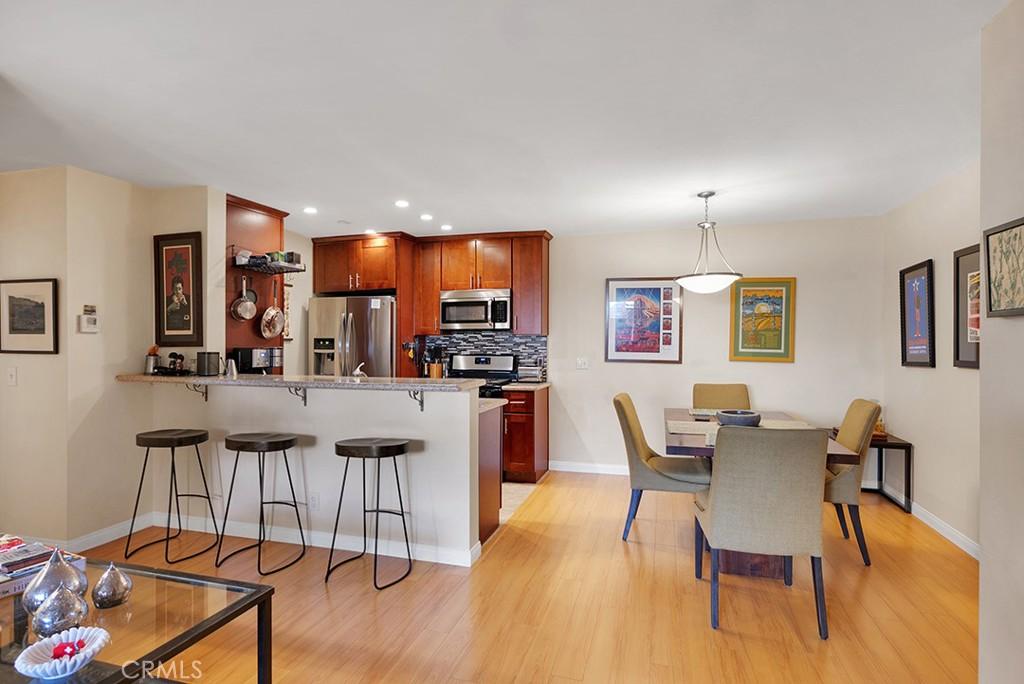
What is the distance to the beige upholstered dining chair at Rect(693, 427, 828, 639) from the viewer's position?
229 centimetres

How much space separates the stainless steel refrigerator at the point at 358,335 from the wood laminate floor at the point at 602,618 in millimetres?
2030

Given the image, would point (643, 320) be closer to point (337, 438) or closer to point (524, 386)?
point (524, 386)

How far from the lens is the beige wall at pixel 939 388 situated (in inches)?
127

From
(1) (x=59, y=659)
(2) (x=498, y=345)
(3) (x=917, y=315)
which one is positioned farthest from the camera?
(2) (x=498, y=345)

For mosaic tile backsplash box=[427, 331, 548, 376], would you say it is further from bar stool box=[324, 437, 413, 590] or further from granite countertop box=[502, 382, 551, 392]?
bar stool box=[324, 437, 413, 590]

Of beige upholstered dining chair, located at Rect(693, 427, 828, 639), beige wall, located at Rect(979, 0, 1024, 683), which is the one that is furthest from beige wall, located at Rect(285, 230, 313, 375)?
beige wall, located at Rect(979, 0, 1024, 683)

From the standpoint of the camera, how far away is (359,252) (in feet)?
17.4

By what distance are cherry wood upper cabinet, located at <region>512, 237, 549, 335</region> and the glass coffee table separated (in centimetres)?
372

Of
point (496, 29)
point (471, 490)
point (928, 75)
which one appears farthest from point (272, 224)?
point (928, 75)

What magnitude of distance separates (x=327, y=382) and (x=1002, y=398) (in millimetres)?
3111

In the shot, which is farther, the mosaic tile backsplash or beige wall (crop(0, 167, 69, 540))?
the mosaic tile backsplash

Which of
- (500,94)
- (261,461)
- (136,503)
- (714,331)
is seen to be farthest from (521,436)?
(500,94)

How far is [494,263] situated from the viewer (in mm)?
5223

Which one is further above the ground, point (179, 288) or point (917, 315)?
point (179, 288)
